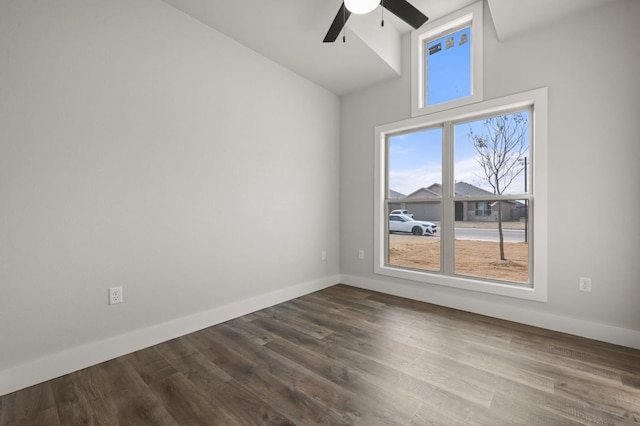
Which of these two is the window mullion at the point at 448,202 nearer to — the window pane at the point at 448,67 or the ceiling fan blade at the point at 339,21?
the window pane at the point at 448,67

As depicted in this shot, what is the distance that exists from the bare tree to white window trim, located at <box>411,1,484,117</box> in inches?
14.1

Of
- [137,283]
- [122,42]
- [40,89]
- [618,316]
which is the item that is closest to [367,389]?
[137,283]

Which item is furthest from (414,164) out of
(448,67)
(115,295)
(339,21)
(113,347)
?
(113,347)

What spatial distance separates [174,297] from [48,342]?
30.5 inches

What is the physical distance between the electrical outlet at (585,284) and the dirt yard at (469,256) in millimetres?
408

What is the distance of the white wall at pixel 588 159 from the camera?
2174 mm

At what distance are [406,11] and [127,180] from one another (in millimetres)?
2515

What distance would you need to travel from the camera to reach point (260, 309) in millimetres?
2992

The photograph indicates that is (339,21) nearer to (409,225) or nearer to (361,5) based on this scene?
(361,5)

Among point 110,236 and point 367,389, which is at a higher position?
point 110,236

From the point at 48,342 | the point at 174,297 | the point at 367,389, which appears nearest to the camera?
the point at 367,389

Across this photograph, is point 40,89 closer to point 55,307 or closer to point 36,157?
point 36,157

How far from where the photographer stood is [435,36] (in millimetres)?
3246

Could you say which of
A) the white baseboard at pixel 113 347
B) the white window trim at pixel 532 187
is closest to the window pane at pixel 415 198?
the white window trim at pixel 532 187
